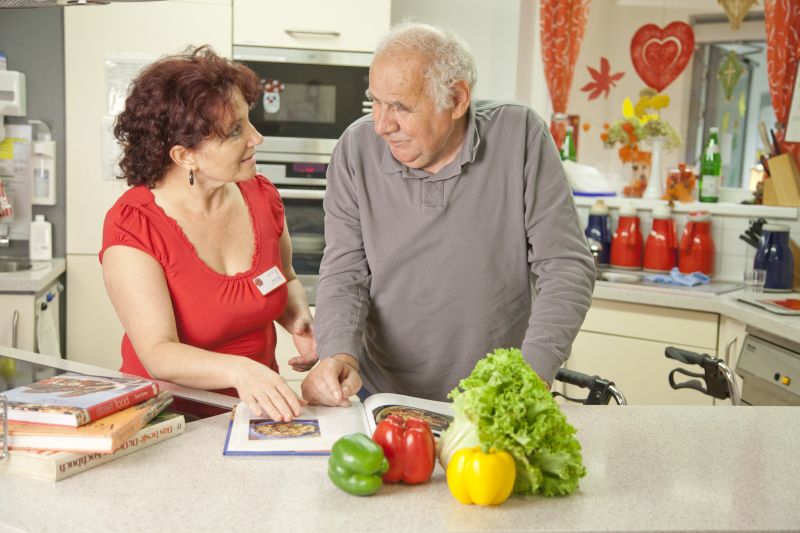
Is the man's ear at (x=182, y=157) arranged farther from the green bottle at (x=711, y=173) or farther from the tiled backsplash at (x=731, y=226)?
the green bottle at (x=711, y=173)

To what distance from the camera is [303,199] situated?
394 centimetres

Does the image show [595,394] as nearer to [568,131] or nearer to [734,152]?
[568,131]

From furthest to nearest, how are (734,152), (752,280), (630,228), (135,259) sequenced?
(734,152) < (630,228) < (752,280) < (135,259)

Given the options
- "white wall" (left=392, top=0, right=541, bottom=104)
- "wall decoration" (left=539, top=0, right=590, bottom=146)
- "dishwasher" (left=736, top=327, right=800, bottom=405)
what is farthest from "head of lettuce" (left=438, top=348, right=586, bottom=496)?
"white wall" (left=392, top=0, right=541, bottom=104)

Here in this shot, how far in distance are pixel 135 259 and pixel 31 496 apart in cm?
74

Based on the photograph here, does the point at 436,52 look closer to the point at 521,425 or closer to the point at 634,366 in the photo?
the point at 521,425

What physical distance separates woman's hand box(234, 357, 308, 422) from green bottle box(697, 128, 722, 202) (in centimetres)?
272

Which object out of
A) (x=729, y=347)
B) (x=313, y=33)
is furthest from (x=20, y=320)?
(x=729, y=347)

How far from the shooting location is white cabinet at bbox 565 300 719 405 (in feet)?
10.3

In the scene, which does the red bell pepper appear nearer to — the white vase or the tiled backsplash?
the tiled backsplash

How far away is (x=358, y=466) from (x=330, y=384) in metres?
0.42

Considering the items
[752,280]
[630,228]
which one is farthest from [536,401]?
[630,228]

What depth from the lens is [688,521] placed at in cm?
117

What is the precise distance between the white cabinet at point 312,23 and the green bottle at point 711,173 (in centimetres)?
152
